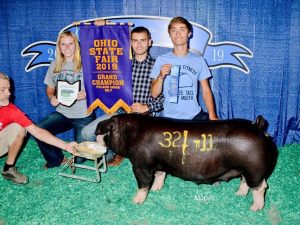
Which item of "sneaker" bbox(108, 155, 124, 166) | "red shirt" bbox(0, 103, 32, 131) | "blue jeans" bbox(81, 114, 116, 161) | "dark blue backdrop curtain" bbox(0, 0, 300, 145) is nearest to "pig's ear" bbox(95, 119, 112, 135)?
"blue jeans" bbox(81, 114, 116, 161)

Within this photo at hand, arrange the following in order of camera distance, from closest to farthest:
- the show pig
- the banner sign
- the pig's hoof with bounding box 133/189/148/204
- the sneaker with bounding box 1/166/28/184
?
the show pig
the pig's hoof with bounding box 133/189/148/204
the sneaker with bounding box 1/166/28/184
the banner sign

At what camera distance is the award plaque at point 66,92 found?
4.00 meters

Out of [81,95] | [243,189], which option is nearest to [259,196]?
[243,189]

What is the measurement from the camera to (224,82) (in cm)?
462

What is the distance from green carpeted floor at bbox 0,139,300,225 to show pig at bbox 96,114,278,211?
25 cm

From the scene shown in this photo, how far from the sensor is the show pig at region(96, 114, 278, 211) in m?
2.76

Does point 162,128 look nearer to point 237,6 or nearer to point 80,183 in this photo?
point 80,183

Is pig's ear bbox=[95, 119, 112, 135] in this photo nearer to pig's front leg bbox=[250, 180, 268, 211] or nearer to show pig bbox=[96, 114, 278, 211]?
show pig bbox=[96, 114, 278, 211]

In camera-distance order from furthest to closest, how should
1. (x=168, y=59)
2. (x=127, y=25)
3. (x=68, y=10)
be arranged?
(x=68, y=10)
(x=127, y=25)
(x=168, y=59)

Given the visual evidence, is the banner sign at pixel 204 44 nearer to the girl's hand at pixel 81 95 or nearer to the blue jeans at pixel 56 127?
the girl's hand at pixel 81 95

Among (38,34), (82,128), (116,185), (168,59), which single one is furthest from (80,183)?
(38,34)

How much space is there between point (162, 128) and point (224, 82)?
2.03m

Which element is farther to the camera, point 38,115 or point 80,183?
point 38,115

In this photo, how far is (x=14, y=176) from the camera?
370cm
